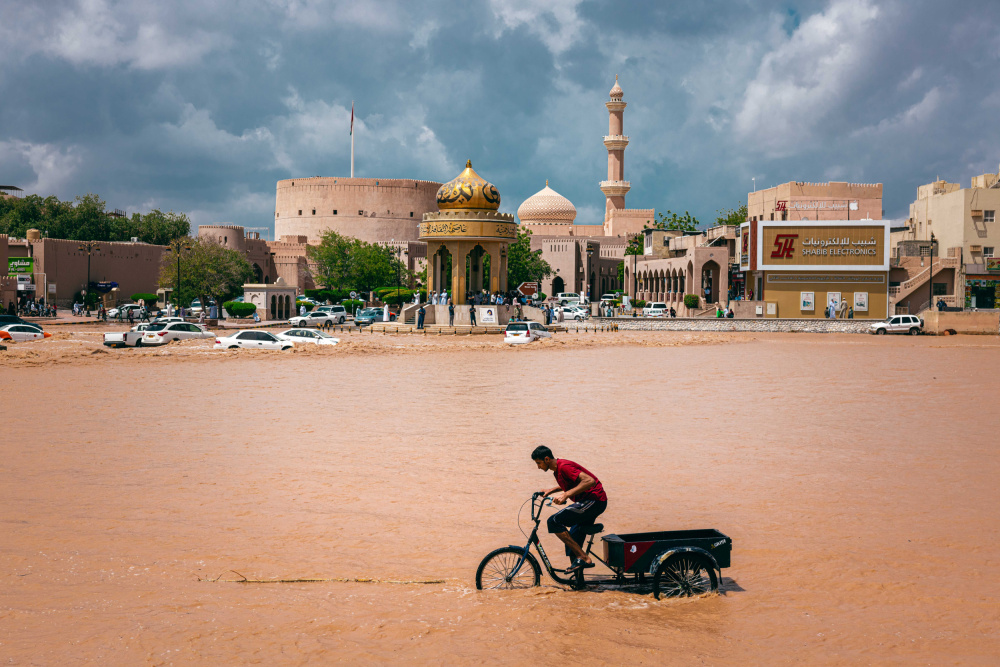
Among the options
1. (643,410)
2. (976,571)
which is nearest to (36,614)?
(976,571)

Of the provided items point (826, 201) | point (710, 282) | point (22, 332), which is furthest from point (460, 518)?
point (826, 201)

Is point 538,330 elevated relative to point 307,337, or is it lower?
elevated

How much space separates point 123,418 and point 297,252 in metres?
76.1

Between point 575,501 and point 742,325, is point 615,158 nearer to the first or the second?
point 742,325

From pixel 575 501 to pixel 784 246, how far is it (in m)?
48.4

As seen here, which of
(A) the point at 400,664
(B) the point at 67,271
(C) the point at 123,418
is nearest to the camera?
(A) the point at 400,664

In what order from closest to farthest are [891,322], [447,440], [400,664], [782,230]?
[400,664]
[447,440]
[891,322]
[782,230]

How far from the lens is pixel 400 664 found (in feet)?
19.9

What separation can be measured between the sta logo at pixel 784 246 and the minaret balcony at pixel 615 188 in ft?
149

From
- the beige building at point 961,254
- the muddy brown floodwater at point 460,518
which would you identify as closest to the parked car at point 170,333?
the muddy brown floodwater at point 460,518

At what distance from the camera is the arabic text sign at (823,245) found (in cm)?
5162

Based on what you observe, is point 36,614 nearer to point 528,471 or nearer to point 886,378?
point 528,471

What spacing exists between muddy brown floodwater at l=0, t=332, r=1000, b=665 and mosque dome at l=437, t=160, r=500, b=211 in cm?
2904

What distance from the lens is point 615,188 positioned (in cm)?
9719
